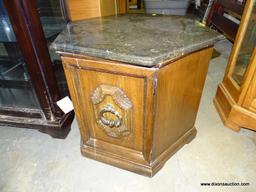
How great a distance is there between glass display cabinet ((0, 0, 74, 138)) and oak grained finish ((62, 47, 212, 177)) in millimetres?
243

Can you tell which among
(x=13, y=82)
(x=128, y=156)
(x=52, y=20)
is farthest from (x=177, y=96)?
(x=13, y=82)

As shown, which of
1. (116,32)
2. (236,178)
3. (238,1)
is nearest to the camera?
(116,32)

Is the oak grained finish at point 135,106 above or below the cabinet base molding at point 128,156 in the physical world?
above

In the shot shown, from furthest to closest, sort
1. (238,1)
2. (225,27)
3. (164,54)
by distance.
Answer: (225,27) < (238,1) < (164,54)

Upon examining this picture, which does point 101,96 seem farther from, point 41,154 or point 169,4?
point 169,4

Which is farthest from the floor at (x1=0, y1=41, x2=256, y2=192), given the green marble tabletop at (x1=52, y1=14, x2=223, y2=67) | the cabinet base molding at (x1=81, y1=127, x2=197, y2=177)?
the green marble tabletop at (x1=52, y1=14, x2=223, y2=67)

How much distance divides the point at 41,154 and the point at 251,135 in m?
1.42

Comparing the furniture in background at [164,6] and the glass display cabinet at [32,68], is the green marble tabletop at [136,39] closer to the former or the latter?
the glass display cabinet at [32,68]

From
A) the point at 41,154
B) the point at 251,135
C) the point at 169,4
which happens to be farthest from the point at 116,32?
the point at 169,4

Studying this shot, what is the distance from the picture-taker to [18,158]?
1.20 metres

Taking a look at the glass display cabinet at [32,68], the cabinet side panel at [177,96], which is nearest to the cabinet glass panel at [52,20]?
the glass display cabinet at [32,68]

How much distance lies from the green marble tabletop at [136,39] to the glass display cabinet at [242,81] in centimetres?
44

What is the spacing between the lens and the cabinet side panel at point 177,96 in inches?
31.6

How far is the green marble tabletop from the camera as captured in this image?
71 centimetres
